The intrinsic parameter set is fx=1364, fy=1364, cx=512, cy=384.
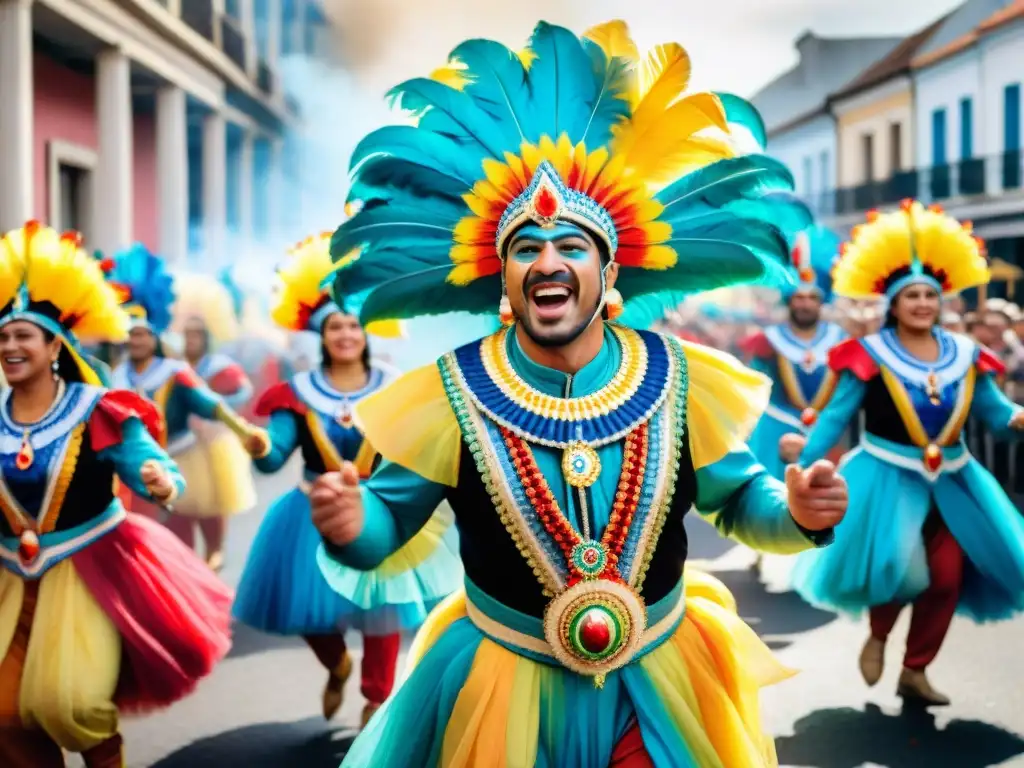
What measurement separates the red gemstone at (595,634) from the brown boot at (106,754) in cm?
257

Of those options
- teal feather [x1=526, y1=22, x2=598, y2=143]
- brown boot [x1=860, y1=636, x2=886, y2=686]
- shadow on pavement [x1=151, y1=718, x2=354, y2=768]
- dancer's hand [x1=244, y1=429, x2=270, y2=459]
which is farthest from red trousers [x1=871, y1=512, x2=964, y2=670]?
teal feather [x1=526, y1=22, x2=598, y2=143]

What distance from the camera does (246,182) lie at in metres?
31.7

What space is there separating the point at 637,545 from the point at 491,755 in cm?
63

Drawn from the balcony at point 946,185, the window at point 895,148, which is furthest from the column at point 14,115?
the window at point 895,148

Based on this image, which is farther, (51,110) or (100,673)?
(51,110)

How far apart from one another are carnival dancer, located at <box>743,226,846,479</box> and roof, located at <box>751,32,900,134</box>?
38721 millimetres

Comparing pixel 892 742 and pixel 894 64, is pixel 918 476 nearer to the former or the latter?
pixel 892 742

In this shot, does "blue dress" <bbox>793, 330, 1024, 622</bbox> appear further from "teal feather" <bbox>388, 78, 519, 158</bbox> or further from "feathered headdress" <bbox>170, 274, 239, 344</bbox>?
"feathered headdress" <bbox>170, 274, 239, 344</bbox>

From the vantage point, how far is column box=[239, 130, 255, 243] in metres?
31.6

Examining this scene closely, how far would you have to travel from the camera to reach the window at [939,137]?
115ft

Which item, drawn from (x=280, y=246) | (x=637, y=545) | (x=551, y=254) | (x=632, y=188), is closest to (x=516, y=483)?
(x=637, y=545)

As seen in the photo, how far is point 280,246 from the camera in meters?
31.6

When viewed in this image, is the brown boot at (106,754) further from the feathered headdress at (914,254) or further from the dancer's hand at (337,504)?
the feathered headdress at (914,254)

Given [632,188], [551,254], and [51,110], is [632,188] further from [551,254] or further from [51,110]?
[51,110]
